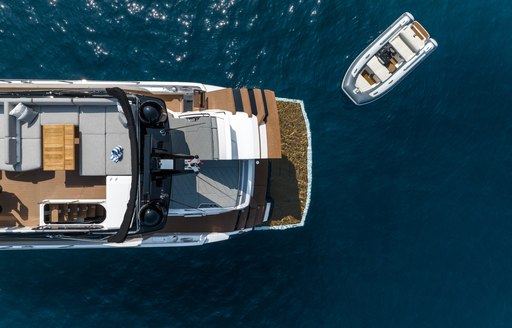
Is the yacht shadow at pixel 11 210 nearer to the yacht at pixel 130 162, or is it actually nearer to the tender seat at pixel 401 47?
the yacht at pixel 130 162

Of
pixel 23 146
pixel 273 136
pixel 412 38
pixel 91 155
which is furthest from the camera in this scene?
pixel 412 38

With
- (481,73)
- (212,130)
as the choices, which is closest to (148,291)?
(212,130)

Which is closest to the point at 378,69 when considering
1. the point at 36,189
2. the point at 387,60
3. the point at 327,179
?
the point at 387,60

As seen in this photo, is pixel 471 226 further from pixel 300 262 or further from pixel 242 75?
pixel 242 75

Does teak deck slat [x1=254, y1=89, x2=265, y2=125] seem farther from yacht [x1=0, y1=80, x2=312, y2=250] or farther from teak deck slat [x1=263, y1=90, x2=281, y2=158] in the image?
teak deck slat [x1=263, y1=90, x2=281, y2=158]

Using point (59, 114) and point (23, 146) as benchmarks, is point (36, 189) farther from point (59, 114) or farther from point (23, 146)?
point (59, 114)

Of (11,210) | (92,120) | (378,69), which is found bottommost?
(11,210)
